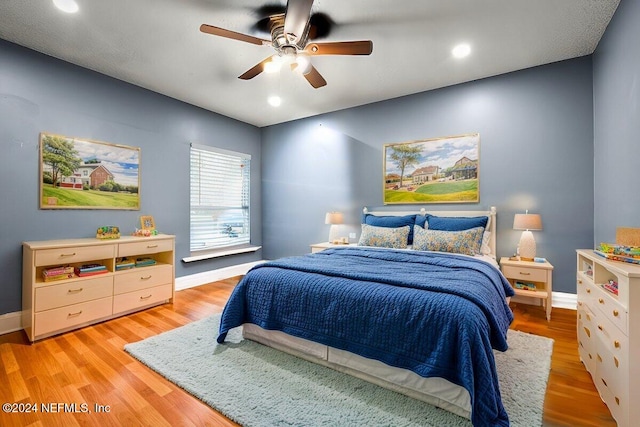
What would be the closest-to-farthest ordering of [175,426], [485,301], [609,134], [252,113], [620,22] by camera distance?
[175,426] < [485,301] < [620,22] < [609,134] < [252,113]

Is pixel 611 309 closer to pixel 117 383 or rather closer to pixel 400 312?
pixel 400 312

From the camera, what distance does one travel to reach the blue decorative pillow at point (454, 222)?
317 cm

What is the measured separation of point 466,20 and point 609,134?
5.32 ft

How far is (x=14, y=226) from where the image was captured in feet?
8.64

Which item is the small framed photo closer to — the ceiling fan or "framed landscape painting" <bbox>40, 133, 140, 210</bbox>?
"framed landscape painting" <bbox>40, 133, 140, 210</bbox>

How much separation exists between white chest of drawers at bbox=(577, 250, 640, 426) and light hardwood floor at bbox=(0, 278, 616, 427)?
16 centimetres

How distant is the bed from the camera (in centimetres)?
143

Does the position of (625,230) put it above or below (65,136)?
below

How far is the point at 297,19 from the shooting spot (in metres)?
1.89

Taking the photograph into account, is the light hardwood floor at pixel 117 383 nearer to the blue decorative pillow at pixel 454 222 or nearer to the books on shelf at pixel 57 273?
the books on shelf at pixel 57 273

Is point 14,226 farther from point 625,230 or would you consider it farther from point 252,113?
point 625,230

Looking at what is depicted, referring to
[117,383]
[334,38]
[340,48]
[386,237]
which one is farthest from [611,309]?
[117,383]

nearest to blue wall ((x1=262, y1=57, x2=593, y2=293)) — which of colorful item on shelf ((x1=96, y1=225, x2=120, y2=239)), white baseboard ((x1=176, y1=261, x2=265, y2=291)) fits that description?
white baseboard ((x1=176, y1=261, x2=265, y2=291))

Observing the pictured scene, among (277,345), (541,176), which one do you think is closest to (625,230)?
(541,176)
